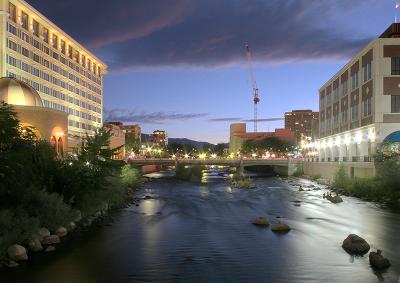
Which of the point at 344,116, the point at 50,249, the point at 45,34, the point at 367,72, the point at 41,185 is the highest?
the point at 45,34

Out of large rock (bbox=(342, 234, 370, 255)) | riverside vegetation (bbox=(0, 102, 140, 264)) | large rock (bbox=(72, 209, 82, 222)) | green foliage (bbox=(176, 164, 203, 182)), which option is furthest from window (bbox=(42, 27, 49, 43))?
large rock (bbox=(342, 234, 370, 255))

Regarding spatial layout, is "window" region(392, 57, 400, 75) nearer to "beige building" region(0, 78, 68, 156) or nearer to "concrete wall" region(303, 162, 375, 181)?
"concrete wall" region(303, 162, 375, 181)

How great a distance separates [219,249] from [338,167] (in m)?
51.4

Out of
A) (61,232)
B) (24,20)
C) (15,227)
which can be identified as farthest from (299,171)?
(15,227)

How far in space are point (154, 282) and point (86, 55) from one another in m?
143

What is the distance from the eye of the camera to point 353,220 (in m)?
38.8

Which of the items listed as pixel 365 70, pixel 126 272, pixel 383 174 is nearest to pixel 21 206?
pixel 126 272

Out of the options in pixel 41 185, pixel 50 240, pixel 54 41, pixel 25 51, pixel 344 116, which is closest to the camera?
pixel 50 240

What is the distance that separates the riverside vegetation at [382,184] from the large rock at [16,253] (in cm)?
3547

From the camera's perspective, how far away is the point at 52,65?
126 metres

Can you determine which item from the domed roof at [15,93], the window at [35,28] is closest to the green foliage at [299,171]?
the domed roof at [15,93]

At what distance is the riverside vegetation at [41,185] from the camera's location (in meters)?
26.2

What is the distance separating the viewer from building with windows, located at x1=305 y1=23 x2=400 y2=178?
6197 cm

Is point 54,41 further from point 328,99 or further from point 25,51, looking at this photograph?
point 328,99
